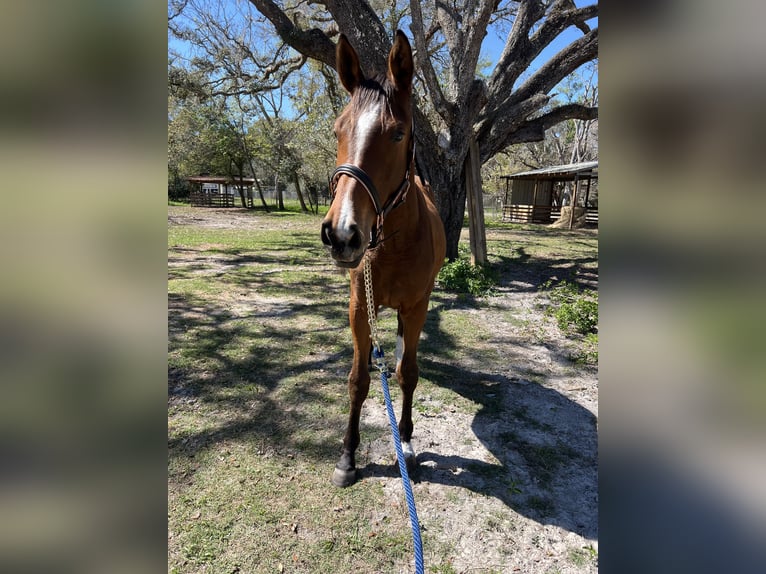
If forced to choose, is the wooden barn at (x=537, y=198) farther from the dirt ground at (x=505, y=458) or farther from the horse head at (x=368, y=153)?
the horse head at (x=368, y=153)

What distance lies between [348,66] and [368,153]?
636mm

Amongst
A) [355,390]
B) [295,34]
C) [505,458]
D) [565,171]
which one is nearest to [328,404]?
[355,390]

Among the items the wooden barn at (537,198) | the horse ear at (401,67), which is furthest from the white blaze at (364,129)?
the wooden barn at (537,198)

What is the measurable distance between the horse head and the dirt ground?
1736 millimetres

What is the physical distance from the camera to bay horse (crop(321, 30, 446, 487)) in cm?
163

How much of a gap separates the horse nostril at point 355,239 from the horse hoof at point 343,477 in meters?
1.78

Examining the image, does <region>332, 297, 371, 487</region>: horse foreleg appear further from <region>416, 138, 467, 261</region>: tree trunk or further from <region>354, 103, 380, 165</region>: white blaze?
<region>416, 138, 467, 261</region>: tree trunk

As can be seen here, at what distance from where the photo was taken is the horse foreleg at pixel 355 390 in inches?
104

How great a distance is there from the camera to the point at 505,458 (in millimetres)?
2896

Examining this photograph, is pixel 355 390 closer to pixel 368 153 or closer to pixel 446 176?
pixel 368 153

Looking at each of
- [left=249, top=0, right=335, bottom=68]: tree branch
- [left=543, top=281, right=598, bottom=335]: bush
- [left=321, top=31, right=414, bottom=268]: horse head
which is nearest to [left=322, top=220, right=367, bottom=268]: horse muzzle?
[left=321, top=31, right=414, bottom=268]: horse head
